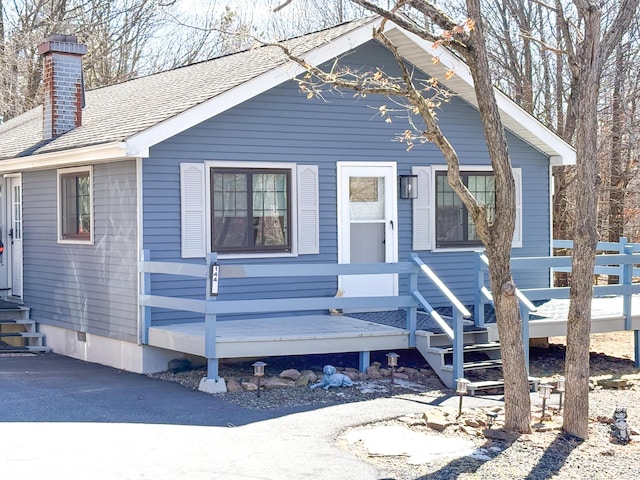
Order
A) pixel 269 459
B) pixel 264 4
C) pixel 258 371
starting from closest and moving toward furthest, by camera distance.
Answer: pixel 269 459
pixel 258 371
pixel 264 4

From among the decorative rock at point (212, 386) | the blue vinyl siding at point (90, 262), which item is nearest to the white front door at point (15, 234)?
the blue vinyl siding at point (90, 262)

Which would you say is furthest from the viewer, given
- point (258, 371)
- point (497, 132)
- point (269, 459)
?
point (258, 371)

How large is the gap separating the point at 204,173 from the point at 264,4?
688 inches

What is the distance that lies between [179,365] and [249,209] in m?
2.22

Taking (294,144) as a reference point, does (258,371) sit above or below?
below

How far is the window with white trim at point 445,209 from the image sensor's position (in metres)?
13.9

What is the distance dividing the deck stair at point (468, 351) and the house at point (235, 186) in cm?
206

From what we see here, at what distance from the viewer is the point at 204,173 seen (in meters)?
12.2

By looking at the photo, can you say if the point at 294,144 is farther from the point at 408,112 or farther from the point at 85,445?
the point at 85,445

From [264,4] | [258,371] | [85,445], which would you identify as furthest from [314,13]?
[85,445]

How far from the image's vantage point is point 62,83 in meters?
14.3

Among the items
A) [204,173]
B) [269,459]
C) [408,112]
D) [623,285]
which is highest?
[408,112]

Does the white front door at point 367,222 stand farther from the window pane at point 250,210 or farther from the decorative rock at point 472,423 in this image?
the decorative rock at point 472,423

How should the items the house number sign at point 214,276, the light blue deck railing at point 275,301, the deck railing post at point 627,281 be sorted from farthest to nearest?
1. the deck railing post at point 627,281
2. the light blue deck railing at point 275,301
3. the house number sign at point 214,276
